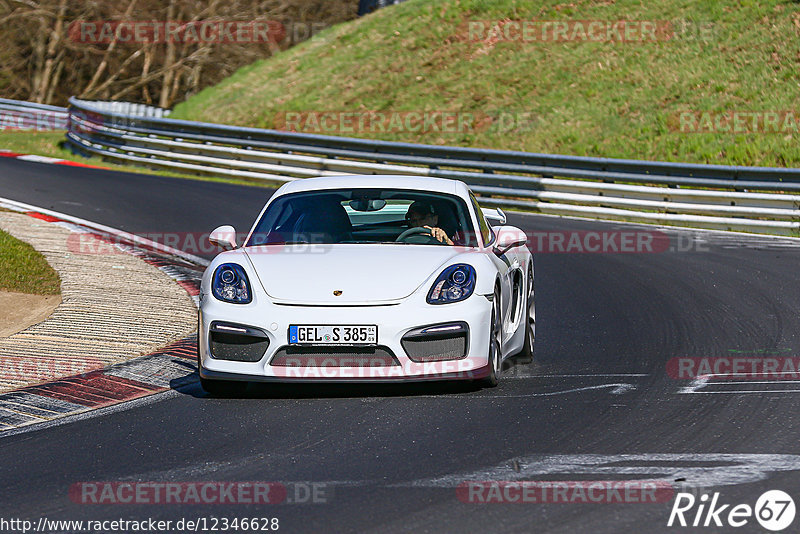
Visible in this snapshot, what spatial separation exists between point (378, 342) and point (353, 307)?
0.25 metres

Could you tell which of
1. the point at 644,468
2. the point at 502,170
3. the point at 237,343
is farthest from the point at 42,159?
the point at 644,468

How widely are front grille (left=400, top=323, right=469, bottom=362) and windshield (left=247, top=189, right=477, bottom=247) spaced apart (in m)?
1.07

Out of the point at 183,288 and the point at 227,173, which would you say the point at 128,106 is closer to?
the point at 227,173

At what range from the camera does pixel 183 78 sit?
174ft

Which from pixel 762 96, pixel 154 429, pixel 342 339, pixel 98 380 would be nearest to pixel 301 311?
pixel 342 339

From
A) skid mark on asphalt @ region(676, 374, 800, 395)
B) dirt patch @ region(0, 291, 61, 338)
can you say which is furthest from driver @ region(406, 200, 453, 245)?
dirt patch @ region(0, 291, 61, 338)

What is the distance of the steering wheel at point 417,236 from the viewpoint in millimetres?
7859

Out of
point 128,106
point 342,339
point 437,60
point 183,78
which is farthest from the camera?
point 183,78

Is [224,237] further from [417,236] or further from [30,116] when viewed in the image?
[30,116]

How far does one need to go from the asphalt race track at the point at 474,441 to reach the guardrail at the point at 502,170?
320 inches

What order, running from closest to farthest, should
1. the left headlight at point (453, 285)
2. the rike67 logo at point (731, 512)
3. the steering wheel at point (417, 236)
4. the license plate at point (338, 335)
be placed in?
the rike67 logo at point (731, 512) → the license plate at point (338, 335) → the left headlight at point (453, 285) → the steering wheel at point (417, 236)

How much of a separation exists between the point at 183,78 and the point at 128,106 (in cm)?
2534

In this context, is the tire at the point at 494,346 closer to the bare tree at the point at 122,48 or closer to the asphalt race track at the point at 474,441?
the asphalt race track at the point at 474,441

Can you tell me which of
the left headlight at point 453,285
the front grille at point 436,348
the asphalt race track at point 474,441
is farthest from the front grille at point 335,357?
the left headlight at point 453,285
